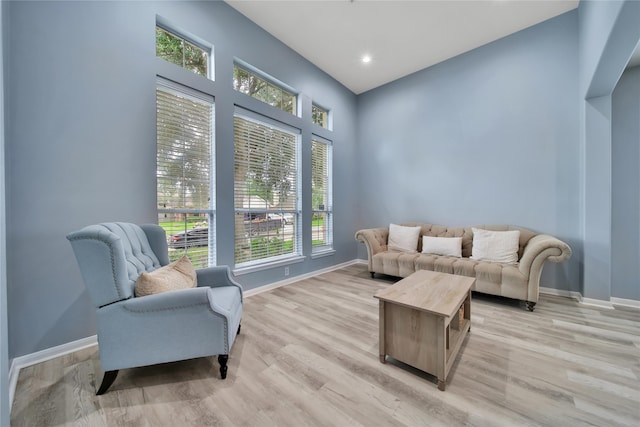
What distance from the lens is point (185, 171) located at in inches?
102

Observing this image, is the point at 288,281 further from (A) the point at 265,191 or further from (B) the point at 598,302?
(B) the point at 598,302

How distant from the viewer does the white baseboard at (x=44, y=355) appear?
1582 millimetres

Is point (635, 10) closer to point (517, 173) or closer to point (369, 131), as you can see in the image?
point (517, 173)

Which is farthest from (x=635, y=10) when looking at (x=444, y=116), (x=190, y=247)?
(x=190, y=247)

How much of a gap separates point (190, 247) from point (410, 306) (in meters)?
2.31

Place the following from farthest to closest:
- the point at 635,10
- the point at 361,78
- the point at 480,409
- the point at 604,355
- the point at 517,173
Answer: the point at 361,78
the point at 517,173
the point at 604,355
the point at 635,10
the point at 480,409

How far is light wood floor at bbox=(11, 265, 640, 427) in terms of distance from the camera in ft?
4.25

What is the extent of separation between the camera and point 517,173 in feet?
11.1

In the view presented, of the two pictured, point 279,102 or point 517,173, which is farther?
point 279,102

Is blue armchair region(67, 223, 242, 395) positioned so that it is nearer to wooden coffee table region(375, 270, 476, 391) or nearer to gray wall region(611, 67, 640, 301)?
wooden coffee table region(375, 270, 476, 391)

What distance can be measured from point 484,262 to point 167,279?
11.4ft

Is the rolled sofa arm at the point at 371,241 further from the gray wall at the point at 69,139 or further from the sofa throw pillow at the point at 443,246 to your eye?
the gray wall at the point at 69,139

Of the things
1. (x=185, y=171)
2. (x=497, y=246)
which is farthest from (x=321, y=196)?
(x=497, y=246)

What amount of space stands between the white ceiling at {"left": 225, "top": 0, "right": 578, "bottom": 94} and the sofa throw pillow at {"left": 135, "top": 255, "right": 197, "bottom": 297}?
3.13 metres
